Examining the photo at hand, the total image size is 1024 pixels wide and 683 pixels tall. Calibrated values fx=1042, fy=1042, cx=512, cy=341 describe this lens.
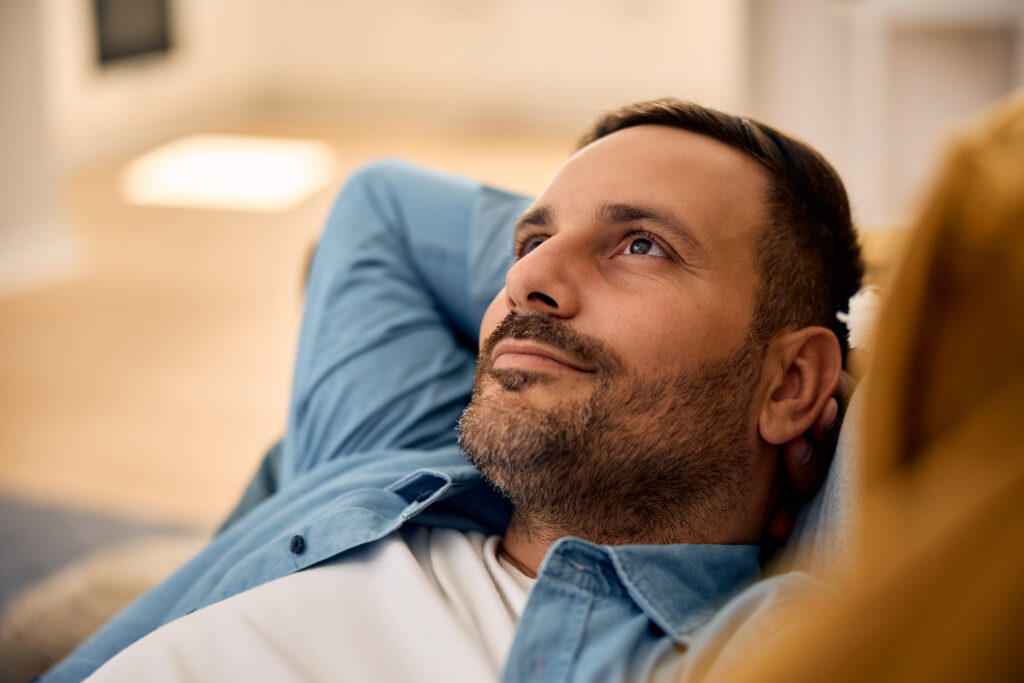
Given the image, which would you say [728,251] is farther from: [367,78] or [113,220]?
[367,78]

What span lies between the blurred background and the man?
297mm

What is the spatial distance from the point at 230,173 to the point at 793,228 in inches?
189

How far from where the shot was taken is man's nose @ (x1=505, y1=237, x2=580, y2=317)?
104 cm

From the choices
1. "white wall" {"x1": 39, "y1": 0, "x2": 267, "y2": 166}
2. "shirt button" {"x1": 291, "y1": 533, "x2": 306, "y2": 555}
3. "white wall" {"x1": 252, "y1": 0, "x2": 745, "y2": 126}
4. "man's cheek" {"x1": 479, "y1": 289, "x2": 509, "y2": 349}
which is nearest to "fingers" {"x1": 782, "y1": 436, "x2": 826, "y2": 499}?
"man's cheek" {"x1": 479, "y1": 289, "x2": 509, "y2": 349}

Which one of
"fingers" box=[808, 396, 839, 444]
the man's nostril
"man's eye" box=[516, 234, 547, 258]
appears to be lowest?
"fingers" box=[808, 396, 839, 444]

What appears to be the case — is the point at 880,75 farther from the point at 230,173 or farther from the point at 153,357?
the point at 230,173

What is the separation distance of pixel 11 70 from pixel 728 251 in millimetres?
3728

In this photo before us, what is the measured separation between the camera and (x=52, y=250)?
4156 mm

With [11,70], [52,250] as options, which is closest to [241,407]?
[52,250]

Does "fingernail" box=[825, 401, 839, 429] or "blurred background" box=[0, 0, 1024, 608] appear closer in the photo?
"fingernail" box=[825, 401, 839, 429]

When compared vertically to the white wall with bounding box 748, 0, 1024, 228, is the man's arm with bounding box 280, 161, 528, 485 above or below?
below

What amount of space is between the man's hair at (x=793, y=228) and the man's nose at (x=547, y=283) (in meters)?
0.19

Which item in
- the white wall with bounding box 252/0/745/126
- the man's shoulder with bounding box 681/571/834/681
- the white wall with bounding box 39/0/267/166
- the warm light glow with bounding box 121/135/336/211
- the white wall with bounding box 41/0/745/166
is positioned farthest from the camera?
the white wall with bounding box 252/0/745/126

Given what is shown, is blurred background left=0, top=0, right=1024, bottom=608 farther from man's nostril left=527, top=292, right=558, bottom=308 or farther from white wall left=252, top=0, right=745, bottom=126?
man's nostril left=527, top=292, right=558, bottom=308
